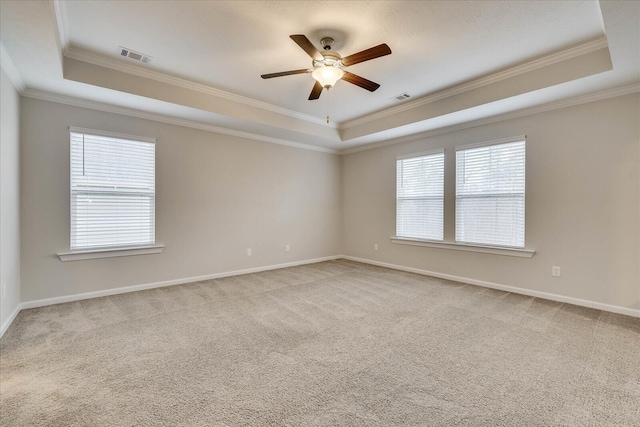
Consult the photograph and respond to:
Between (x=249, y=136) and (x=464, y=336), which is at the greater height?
(x=249, y=136)

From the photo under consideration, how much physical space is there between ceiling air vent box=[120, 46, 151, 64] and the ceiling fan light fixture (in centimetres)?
194

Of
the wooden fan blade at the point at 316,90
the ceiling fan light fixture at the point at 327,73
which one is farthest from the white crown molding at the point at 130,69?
the ceiling fan light fixture at the point at 327,73

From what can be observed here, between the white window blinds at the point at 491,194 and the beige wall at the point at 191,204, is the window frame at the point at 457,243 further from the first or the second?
the beige wall at the point at 191,204

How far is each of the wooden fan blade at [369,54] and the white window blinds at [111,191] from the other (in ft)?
10.6

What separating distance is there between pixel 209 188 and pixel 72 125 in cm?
188

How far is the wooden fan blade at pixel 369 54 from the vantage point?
2.37 metres

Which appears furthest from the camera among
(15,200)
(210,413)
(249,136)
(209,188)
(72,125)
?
(249,136)

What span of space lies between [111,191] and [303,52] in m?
3.16

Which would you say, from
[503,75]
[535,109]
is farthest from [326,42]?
[535,109]

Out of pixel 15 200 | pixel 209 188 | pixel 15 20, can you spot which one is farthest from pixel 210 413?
pixel 209 188

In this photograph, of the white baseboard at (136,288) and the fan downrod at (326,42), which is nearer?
the fan downrod at (326,42)

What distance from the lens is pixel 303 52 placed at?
9.91 feet

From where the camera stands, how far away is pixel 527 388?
1.92 meters

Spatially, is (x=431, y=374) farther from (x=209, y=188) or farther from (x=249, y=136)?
(x=249, y=136)
